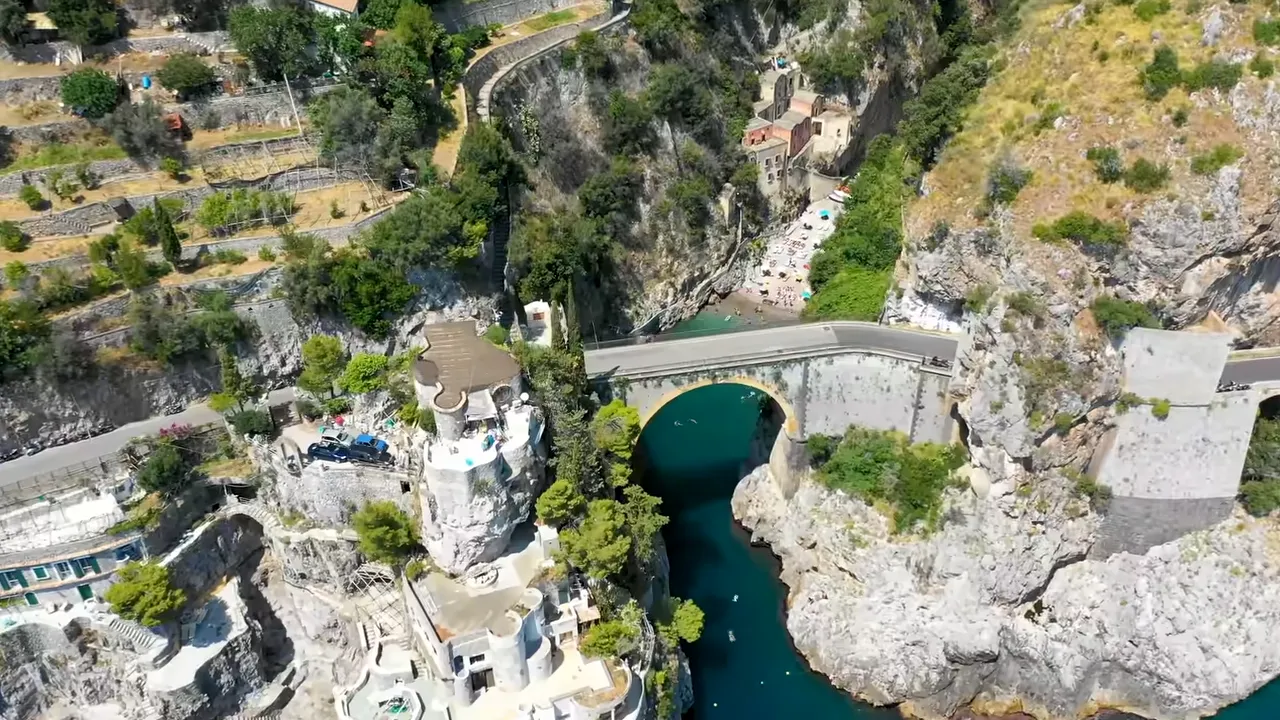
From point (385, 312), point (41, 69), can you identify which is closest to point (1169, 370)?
point (385, 312)

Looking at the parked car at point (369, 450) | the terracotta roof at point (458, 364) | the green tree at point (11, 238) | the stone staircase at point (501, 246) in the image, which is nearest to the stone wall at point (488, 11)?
the stone staircase at point (501, 246)

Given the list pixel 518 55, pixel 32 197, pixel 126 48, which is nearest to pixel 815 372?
pixel 518 55

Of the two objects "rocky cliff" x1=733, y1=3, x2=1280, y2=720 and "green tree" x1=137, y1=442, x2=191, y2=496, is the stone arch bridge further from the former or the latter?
"green tree" x1=137, y1=442, x2=191, y2=496

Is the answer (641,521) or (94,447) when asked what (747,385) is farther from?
(94,447)

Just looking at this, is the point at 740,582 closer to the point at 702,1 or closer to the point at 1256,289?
the point at 1256,289

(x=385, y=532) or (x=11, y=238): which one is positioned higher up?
(x=11, y=238)

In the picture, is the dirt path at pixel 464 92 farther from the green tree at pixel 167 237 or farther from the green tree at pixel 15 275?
the green tree at pixel 15 275
